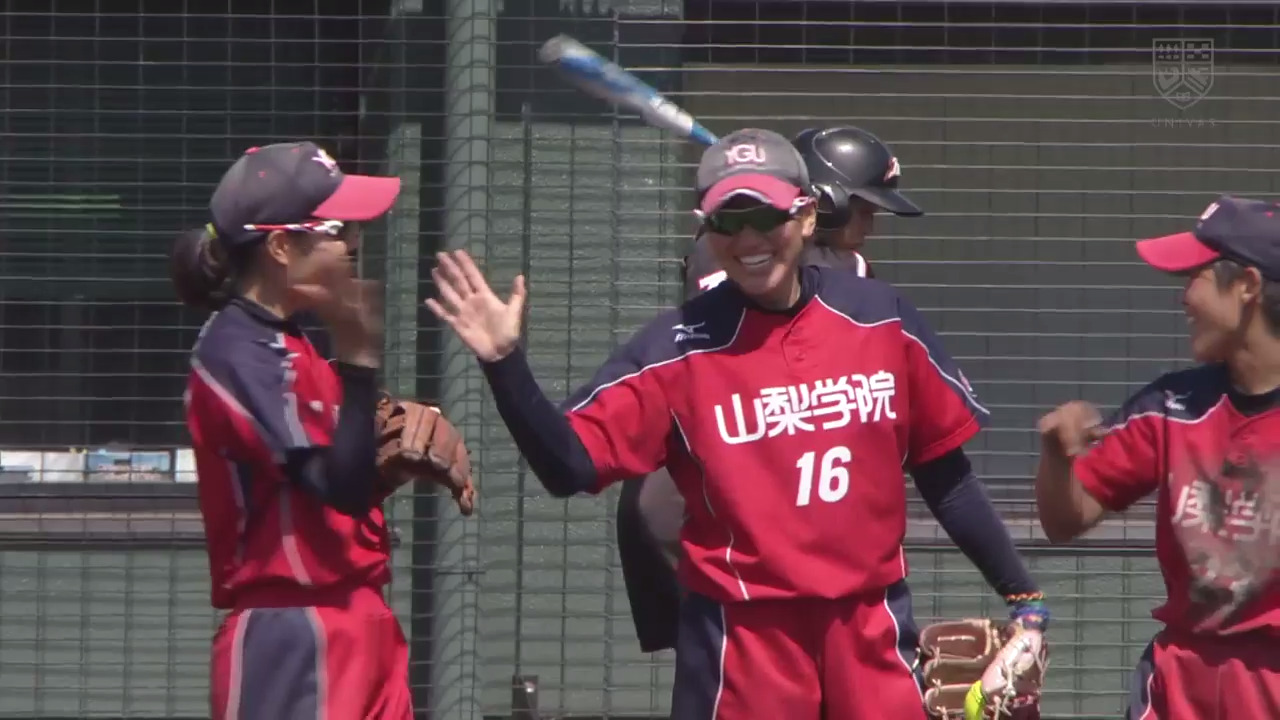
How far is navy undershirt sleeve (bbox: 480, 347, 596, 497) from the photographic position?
3.43m

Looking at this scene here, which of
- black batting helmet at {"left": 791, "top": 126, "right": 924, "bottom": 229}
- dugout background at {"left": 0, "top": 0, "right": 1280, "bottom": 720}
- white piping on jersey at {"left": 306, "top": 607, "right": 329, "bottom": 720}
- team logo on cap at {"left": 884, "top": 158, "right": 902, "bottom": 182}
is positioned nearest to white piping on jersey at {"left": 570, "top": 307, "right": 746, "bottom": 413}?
white piping on jersey at {"left": 306, "top": 607, "right": 329, "bottom": 720}

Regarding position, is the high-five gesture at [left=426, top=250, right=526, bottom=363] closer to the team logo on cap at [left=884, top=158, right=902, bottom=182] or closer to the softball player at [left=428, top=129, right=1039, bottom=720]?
the softball player at [left=428, top=129, right=1039, bottom=720]

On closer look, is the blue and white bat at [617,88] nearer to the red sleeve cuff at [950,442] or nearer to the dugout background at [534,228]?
the dugout background at [534,228]

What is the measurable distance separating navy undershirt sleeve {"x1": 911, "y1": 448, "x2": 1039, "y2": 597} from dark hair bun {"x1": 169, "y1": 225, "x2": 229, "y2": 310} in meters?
1.48

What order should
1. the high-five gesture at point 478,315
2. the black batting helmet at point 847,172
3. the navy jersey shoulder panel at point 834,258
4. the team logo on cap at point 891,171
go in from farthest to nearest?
the team logo on cap at point 891,171
the black batting helmet at point 847,172
the navy jersey shoulder panel at point 834,258
the high-five gesture at point 478,315

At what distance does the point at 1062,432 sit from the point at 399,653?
4.62ft

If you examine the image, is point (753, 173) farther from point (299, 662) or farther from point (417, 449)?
point (299, 662)

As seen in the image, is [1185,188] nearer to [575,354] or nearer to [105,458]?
[575,354]

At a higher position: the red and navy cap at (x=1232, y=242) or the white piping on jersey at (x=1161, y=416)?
the red and navy cap at (x=1232, y=242)

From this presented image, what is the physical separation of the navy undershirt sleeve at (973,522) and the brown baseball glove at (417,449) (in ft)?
3.10

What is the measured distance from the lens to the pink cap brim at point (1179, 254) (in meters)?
3.88

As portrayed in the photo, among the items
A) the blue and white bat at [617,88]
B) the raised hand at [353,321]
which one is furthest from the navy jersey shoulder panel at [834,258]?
the raised hand at [353,321]

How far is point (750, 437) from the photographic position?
3.57 metres

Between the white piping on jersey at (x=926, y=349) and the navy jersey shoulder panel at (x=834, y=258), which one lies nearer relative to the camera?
the white piping on jersey at (x=926, y=349)
